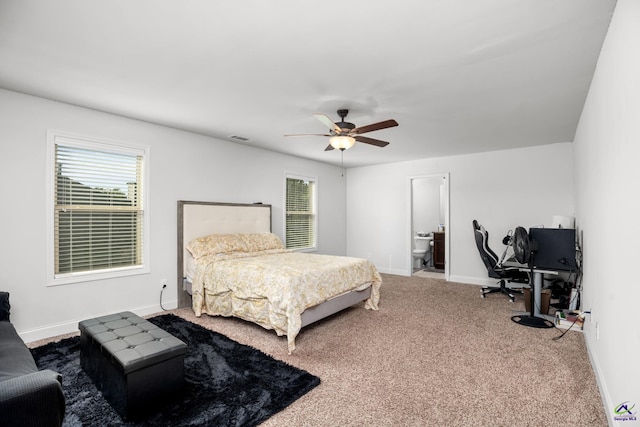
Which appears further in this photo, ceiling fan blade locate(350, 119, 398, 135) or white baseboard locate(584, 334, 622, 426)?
ceiling fan blade locate(350, 119, 398, 135)

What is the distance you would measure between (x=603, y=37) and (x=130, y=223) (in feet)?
15.8

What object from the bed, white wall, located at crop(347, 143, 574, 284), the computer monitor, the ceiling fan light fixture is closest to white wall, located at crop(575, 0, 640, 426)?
the computer monitor

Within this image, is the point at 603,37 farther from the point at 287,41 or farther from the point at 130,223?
the point at 130,223

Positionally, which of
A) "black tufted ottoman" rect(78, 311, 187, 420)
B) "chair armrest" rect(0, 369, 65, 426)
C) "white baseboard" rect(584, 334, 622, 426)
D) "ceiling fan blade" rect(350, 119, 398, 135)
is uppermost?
"ceiling fan blade" rect(350, 119, 398, 135)

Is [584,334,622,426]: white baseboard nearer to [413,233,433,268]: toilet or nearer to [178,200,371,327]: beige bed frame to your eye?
[178,200,371,327]: beige bed frame

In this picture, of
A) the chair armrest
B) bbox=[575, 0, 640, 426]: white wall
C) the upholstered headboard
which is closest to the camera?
the chair armrest

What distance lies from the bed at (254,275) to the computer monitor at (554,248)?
6.36 ft

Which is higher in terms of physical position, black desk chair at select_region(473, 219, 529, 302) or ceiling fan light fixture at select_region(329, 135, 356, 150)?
ceiling fan light fixture at select_region(329, 135, 356, 150)

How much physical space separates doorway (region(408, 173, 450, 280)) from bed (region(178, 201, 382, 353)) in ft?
11.9

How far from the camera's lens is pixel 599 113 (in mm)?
2445

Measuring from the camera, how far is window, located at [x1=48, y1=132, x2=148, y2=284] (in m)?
3.33

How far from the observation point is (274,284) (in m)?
3.14

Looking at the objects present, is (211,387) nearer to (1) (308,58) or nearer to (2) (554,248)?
(1) (308,58)

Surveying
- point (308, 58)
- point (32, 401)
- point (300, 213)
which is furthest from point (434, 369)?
point (300, 213)
